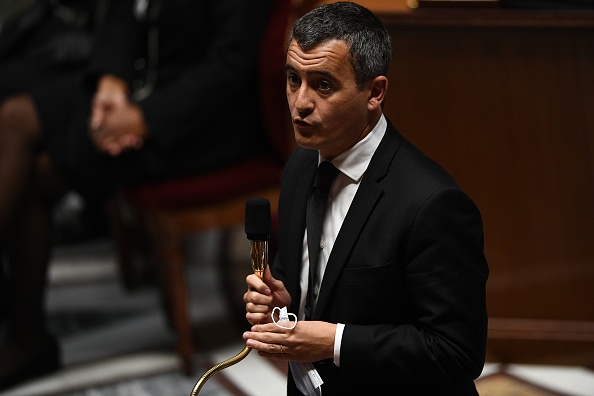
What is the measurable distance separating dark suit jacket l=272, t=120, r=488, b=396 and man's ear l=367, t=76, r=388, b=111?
88 millimetres

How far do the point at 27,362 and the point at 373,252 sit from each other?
6.57 ft

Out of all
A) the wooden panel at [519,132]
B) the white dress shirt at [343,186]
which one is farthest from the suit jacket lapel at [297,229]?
the wooden panel at [519,132]

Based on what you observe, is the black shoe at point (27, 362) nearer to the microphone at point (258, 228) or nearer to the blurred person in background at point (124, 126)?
the blurred person in background at point (124, 126)

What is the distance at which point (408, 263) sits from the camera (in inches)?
62.7

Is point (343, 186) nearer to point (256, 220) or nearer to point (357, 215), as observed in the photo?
point (357, 215)

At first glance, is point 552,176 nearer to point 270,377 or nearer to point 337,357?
point 270,377

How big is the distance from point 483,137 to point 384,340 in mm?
1584

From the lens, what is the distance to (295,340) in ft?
5.07

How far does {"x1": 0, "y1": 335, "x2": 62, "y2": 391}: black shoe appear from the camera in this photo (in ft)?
10.6

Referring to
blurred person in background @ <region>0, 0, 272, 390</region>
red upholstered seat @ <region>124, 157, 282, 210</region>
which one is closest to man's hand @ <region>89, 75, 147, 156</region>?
blurred person in background @ <region>0, 0, 272, 390</region>

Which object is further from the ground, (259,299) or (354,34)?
(354,34)

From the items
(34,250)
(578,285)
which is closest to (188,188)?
(34,250)

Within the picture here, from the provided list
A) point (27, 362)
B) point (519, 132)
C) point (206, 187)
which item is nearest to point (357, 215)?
point (519, 132)

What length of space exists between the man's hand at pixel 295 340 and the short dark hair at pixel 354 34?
389 millimetres
